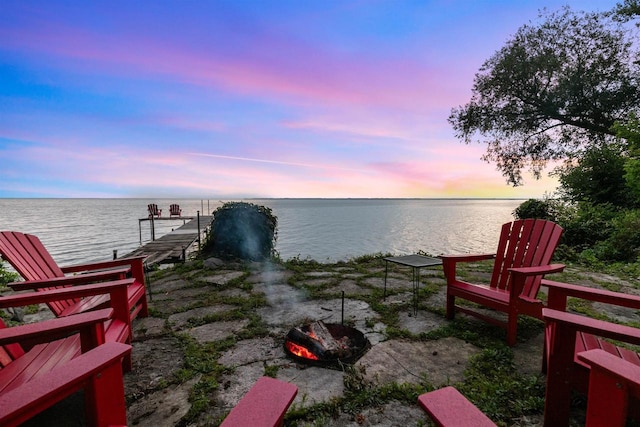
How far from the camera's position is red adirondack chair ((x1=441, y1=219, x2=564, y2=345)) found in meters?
2.62

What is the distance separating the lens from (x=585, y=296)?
206 centimetres

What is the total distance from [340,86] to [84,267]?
929 centimetres

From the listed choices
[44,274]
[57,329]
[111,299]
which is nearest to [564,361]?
[57,329]

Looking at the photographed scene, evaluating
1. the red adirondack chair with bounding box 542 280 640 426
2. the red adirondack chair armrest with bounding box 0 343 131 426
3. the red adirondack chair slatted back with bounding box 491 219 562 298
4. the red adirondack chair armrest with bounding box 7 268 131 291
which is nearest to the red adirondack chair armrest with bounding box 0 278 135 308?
the red adirondack chair armrest with bounding box 7 268 131 291

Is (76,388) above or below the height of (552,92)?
below

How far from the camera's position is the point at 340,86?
33.4ft

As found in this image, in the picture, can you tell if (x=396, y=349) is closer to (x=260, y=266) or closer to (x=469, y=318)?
(x=469, y=318)

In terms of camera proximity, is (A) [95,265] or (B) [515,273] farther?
(A) [95,265]

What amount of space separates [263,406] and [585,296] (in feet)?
7.65

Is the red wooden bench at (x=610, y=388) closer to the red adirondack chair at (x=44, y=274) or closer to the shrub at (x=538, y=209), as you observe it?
the red adirondack chair at (x=44, y=274)

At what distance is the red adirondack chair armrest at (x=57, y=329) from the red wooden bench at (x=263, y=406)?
3.10 feet

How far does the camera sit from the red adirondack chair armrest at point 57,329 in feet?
4.18

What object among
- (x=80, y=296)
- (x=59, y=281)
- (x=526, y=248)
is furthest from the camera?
(x=526, y=248)

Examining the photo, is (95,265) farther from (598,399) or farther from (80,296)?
(598,399)
